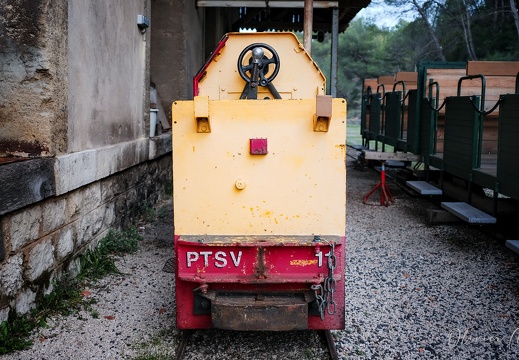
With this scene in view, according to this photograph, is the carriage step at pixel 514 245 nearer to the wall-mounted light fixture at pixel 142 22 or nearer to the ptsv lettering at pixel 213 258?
the ptsv lettering at pixel 213 258

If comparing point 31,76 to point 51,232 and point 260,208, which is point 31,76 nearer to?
point 51,232

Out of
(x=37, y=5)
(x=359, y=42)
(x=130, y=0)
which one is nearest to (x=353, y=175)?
(x=130, y=0)

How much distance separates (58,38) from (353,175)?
9.08 meters

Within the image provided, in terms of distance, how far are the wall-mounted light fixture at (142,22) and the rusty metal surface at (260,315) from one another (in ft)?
15.5

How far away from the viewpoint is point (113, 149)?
5527 millimetres

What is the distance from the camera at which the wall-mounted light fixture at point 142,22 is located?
6.79 meters

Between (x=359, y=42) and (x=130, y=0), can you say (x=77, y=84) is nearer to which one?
(x=130, y=0)

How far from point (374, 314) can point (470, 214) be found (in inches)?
82.6

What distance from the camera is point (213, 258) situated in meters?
3.18

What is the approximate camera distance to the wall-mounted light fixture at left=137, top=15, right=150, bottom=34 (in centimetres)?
679

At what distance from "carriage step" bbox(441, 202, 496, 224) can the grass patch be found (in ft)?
11.3

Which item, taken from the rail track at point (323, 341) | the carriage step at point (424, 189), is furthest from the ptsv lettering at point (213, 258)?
the carriage step at point (424, 189)

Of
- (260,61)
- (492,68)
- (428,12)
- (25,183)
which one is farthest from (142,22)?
(428,12)

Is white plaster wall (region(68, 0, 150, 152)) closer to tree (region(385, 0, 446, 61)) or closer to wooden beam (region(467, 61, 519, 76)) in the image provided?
wooden beam (region(467, 61, 519, 76))
